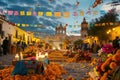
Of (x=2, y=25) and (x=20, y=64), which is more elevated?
(x=2, y=25)

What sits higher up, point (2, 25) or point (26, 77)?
point (2, 25)

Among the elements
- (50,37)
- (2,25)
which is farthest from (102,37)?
(50,37)

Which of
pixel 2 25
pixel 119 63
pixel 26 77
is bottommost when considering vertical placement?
pixel 26 77

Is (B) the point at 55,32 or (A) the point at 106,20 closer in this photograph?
(A) the point at 106,20

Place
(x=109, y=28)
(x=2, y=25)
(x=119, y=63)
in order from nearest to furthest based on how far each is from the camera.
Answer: (x=119, y=63) → (x=2, y=25) → (x=109, y=28)

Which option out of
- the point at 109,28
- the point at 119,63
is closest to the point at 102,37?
the point at 109,28

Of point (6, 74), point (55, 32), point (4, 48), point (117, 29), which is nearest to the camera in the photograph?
point (6, 74)

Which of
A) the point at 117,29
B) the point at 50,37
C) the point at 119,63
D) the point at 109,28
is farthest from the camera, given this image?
the point at 50,37

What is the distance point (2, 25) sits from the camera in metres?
36.5

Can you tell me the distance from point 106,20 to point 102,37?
2.99 m

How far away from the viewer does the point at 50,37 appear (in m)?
128

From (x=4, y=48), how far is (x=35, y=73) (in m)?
22.1

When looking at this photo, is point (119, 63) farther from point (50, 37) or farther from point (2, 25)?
point (50, 37)

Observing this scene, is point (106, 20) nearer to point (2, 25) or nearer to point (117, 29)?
point (117, 29)
